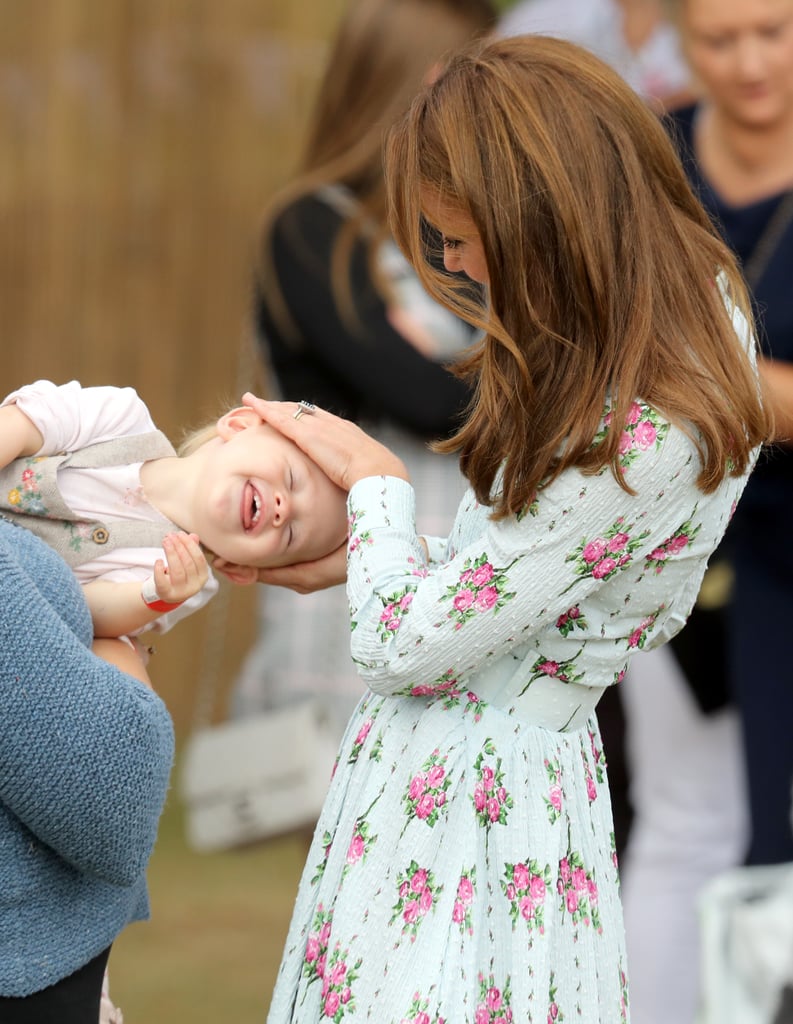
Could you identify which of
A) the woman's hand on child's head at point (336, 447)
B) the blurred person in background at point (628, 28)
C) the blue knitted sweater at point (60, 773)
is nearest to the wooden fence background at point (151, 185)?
the blurred person in background at point (628, 28)

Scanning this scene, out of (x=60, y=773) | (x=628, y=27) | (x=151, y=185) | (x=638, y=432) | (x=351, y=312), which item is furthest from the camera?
(x=151, y=185)

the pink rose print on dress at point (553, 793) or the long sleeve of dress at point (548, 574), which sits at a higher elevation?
the long sleeve of dress at point (548, 574)

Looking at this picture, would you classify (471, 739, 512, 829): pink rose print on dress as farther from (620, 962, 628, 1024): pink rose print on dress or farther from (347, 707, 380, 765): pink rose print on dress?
(620, 962, 628, 1024): pink rose print on dress

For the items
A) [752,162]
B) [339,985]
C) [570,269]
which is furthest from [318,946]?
[752,162]

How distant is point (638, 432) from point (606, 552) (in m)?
0.14

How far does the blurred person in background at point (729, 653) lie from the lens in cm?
298

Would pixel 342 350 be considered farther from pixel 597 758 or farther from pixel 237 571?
pixel 597 758

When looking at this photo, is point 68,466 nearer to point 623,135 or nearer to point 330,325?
point 623,135

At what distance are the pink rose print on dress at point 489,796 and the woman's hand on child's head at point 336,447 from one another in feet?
1.17

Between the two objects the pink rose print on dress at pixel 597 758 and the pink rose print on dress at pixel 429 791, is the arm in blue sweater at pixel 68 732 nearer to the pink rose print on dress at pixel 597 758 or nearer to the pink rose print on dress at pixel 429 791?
the pink rose print on dress at pixel 429 791

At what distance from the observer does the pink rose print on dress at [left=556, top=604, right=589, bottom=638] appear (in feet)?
5.87

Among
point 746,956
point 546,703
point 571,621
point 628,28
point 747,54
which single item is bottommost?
point 746,956

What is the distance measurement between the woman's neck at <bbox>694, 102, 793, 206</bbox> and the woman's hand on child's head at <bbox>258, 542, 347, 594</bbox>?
1.47 metres

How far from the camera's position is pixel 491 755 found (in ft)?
5.98
